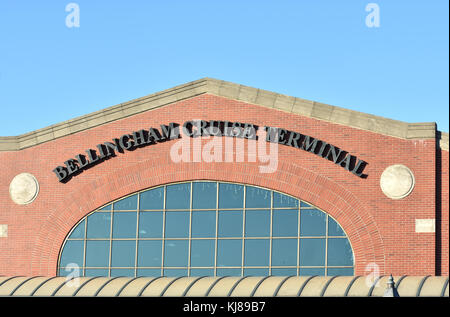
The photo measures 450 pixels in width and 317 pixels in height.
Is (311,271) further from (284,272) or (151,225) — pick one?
(151,225)

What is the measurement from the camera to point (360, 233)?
105ft

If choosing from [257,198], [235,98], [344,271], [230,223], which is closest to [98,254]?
[230,223]

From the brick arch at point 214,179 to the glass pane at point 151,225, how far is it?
46.5 inches

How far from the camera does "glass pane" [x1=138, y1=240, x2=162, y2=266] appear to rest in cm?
3375

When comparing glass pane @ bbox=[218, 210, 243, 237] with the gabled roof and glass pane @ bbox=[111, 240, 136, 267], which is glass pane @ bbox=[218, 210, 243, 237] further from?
the gabled roof

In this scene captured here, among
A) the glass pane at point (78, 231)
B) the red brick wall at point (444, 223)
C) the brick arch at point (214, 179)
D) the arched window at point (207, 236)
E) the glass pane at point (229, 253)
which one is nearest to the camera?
the red brick wall at point (444, 223)

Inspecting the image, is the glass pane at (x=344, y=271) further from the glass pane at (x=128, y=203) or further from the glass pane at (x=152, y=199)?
the glass pane at (x=128, y=203)

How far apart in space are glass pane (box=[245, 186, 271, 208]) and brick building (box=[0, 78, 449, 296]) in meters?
0.16

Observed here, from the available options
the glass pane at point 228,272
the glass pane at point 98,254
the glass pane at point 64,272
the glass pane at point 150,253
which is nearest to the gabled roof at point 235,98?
the glass pane at point 98,254

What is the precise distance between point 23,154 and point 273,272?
1148 centimetres

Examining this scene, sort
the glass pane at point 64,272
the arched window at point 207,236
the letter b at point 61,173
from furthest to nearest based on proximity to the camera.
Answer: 1. the letter b at point 61,173
2. the glass pane at point 64,272
3. the arched window at point 207,236

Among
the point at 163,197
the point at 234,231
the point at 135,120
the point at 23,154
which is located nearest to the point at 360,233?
the point at 234,231

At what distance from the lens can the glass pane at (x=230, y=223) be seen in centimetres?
3322
